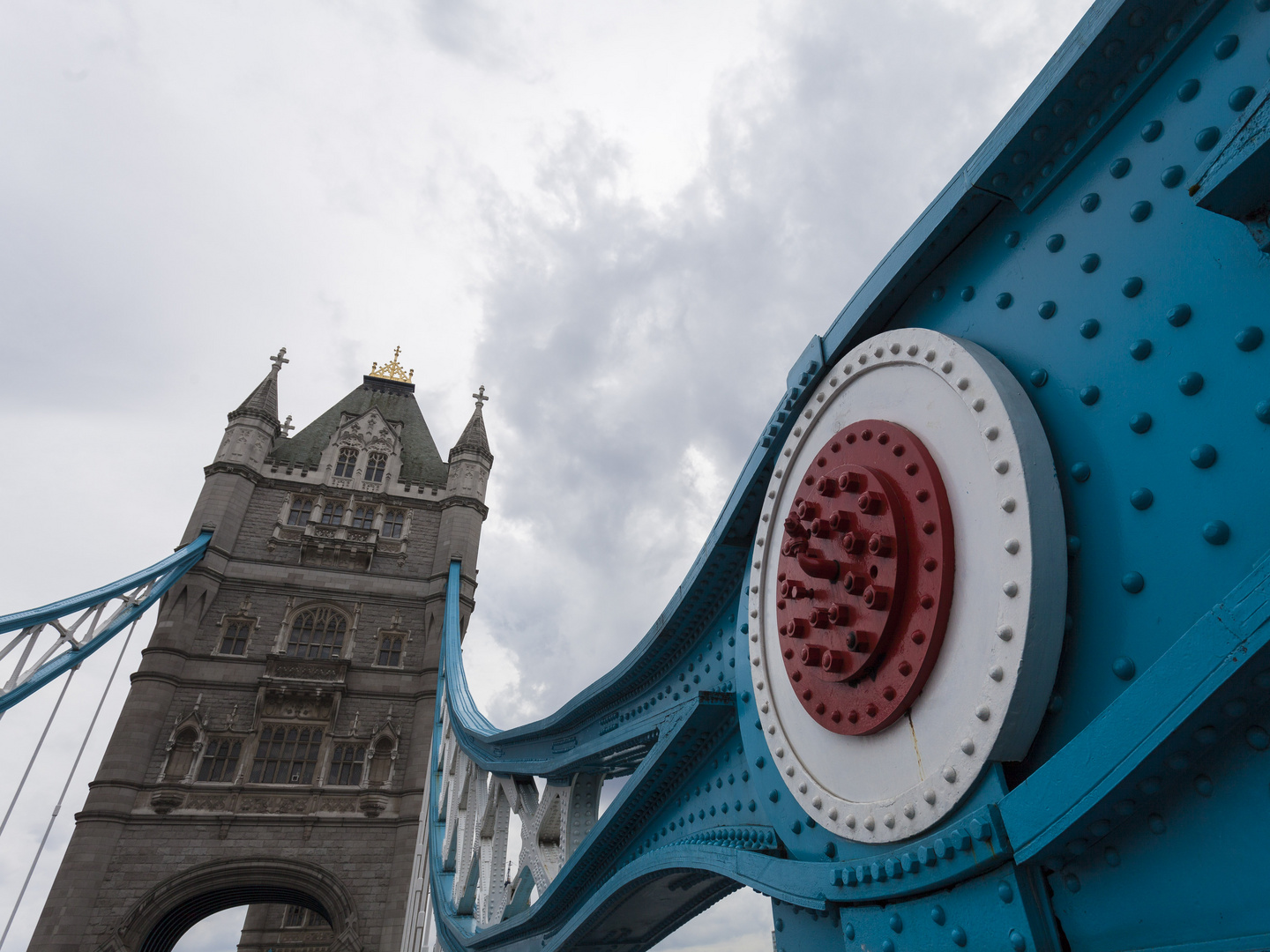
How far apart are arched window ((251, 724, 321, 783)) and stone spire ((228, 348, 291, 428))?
10.7 m

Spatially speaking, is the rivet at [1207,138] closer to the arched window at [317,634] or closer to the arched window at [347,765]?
the arched window at [347,765]

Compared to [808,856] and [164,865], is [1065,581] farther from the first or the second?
[164,865]

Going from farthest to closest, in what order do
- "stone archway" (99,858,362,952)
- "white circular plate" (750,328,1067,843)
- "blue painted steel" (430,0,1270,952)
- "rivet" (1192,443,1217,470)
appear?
"stone archway" (99,858,362,952)
"white circular plate" (750,328,1067,843)
"rivet" (1192,443,1217,470)
"blue painted steel" (430,0,1270,952)

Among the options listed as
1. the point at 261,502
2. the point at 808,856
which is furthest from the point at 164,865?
the point at 808,856

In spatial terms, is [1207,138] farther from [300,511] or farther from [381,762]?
[300,511]

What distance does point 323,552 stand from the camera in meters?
22.8

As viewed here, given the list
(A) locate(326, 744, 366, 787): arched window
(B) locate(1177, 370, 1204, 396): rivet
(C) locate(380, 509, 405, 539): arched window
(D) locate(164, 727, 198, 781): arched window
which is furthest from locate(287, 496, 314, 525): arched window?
(B) locate(1177, 370, 1204, 396): rivet

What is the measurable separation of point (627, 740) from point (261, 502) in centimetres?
2239

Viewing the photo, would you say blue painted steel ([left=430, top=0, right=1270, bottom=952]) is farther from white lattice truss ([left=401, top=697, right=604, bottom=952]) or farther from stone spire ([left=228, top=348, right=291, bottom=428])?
stone spire ([left=228, top=348, right=291, bottom=428])

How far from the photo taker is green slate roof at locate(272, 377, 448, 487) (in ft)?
85.1

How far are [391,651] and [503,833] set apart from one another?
14815mm

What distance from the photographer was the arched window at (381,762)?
19000 mm

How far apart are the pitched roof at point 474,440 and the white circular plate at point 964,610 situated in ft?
79.9

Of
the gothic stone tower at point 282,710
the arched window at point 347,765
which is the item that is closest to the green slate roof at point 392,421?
the gothic stone tower at point 282,710
